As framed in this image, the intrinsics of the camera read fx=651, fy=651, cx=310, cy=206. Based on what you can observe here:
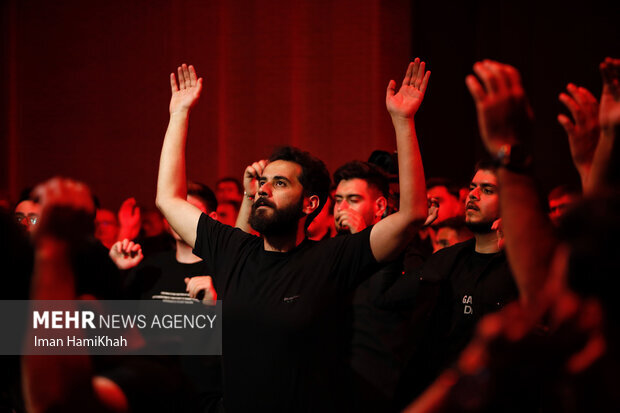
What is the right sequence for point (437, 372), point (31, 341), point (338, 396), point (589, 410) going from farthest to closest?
1. point (437, 372)
2. point (338, 396)
3. point (31, 341)
4. point (589, 410)

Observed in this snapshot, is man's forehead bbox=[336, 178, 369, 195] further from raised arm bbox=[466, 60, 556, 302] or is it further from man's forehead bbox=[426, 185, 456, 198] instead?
raised arm bbox=[466, 60, 556, 302]

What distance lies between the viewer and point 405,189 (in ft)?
6.59

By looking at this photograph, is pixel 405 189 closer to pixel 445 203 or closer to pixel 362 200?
pixel 362 200

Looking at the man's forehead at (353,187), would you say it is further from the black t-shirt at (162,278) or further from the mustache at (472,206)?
the black t-shirt at (162,278)

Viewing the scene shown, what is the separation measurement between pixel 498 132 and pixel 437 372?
65.8 inches

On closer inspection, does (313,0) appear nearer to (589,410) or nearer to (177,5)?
(177,5)

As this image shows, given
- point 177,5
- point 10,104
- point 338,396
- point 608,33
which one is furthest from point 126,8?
point 338,396

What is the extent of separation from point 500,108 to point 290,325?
1.11 metres

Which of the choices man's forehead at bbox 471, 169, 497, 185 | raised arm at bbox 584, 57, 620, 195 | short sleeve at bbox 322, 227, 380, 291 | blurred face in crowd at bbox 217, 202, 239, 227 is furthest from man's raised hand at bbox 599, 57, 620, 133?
blurred face in crowd at bbox 217, 202, 239, 227

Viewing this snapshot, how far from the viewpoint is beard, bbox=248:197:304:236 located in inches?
93.0

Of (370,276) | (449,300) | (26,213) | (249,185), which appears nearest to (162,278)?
(249,185)

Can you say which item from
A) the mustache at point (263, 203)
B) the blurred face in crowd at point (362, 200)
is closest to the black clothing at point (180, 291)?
the mustache at point (263, 203)

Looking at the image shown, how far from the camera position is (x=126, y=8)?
6.51 m

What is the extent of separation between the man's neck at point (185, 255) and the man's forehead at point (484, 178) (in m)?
1.42
